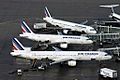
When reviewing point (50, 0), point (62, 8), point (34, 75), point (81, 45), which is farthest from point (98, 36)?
point (50, 0)

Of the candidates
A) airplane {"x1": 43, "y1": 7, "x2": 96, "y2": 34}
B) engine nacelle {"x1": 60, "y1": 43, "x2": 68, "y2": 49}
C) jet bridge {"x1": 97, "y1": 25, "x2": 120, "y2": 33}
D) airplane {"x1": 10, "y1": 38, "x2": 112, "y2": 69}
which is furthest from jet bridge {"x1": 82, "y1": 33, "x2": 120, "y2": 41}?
airplane {"x1": 10, "y1": 38, "x2": 112, "y2": 69}

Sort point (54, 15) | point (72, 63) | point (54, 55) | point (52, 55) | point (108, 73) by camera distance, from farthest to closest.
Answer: point (54, 15)
point (52, 55)
point (54, 55)
point (72, 63)
point (108, 73)

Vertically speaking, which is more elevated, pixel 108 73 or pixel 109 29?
pixel 109 29

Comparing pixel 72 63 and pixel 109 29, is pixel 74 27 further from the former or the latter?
pixel 72 63

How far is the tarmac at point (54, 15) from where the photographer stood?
7338 centimetres

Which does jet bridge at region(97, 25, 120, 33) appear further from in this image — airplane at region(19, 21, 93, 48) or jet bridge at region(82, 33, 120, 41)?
airplane at region(19, 21, 93, 48)

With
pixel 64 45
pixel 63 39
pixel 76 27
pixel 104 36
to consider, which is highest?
pixel 76 27

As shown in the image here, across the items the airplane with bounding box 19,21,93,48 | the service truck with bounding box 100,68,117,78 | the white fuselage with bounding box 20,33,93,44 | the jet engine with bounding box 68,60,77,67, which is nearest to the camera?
the service truck with bounding box 100,68,117,78

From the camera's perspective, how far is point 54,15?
11681 cm

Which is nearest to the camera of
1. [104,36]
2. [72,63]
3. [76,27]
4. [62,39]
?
[72,63]

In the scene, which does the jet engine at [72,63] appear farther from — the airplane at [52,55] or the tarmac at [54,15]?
the tarmac at [54,15]

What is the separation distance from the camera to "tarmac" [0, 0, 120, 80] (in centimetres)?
7338

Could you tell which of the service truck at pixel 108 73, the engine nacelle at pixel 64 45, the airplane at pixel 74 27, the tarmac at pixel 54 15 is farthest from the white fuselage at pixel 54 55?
the airplane at pixel 74 27

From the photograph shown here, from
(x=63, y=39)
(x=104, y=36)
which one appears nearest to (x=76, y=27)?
(x=104, y=36)
